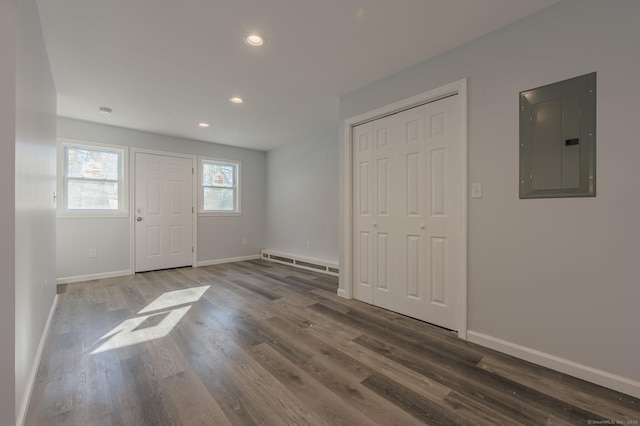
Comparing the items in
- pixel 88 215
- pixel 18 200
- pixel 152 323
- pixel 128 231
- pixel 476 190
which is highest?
pixel 476 190

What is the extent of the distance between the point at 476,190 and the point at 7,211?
2877 millimetres

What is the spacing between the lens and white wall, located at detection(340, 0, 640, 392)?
1551mm

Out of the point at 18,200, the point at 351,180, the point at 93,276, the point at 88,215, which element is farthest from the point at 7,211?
the point at 93,276

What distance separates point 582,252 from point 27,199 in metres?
3.43

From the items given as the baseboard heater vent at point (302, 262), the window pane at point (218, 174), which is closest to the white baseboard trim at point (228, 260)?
the baseboard heater vent at point (302, 262)

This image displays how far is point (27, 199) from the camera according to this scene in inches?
60.9

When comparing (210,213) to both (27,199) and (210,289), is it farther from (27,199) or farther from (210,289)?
(27,199)

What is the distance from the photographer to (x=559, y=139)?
5.79 ft

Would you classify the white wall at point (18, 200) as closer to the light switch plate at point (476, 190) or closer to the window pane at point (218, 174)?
the light switch plate at point (476, 190)

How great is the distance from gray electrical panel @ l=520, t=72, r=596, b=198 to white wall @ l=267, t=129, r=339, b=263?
2.91m

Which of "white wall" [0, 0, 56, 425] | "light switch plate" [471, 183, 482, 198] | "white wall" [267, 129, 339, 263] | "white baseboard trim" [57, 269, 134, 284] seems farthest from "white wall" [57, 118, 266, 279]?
"light switch plate" [471, 183, 482, 198]

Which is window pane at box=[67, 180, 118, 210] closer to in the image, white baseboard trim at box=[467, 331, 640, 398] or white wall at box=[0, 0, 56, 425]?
white wall at box=[0, 0, 56, 425]

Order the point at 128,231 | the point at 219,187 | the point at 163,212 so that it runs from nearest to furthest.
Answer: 1. the point at 128,231
2. the point at 163,212
3. the point at 219,187

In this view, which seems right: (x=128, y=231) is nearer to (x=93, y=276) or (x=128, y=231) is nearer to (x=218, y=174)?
(x=93, y=276)
